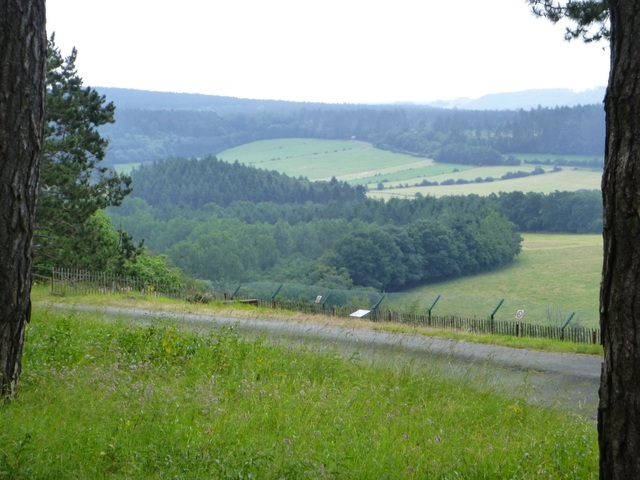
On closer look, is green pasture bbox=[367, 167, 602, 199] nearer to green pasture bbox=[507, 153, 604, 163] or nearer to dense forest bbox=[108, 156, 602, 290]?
green pasture bbox=[507, 153, 604, 163]

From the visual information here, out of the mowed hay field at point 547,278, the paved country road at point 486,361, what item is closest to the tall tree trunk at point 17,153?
the paved country road at point 486,361

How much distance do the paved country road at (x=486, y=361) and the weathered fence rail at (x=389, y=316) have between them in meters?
3.84

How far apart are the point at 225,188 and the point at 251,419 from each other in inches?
5861

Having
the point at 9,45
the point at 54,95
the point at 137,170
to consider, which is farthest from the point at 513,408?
the point at 137,170

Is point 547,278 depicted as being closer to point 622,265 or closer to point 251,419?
point 251,419

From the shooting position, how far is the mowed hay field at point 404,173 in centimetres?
13888

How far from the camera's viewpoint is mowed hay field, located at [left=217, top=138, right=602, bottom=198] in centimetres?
13888

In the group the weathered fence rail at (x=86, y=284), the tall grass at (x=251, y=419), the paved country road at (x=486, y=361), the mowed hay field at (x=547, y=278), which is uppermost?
the tall grass at (x=251, y=419)

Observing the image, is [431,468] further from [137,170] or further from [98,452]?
[137,170]

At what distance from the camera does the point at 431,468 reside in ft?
17.4

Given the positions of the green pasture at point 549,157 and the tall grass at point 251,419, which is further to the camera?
the green pasture at point 549,157

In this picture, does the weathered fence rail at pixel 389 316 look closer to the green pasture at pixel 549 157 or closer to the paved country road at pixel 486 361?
the paved country road at pixel 486 361

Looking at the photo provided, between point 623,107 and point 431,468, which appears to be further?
point 431,468

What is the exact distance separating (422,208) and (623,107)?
114 metres
